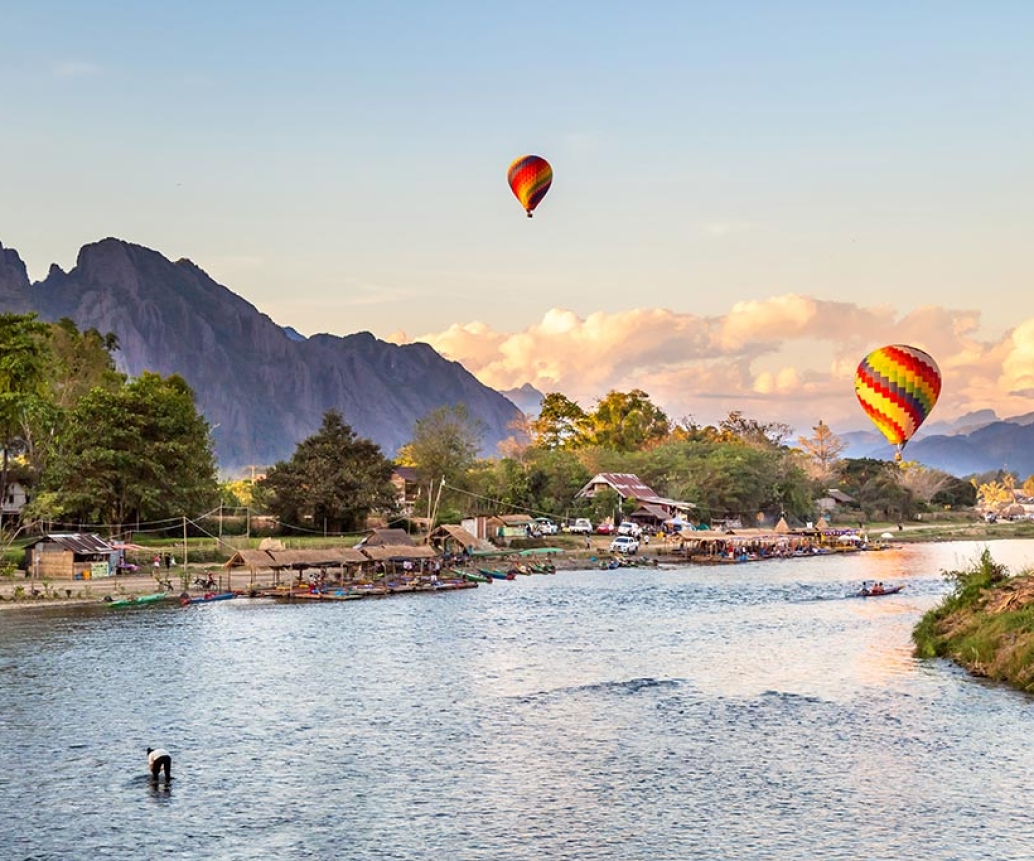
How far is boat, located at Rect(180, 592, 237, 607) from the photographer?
70.0 metres

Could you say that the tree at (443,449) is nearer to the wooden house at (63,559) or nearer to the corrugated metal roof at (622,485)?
the corrugated metal roof at (622,485)

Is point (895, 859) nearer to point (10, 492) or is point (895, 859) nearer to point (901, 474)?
point (10, 492)

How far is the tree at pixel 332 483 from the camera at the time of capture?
100375mm

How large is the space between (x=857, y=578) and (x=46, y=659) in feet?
219

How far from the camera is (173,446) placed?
3548 inches

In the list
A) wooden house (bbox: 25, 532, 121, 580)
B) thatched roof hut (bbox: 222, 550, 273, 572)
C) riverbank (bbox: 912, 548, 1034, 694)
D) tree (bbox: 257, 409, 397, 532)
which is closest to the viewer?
riverbank (bbox: 912, 548, 1034, 694)

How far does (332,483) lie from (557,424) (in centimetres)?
7636

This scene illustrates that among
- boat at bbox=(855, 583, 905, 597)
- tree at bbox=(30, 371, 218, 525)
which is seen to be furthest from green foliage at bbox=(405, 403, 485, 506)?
boat at bbox=(855, 583, 905, 597)

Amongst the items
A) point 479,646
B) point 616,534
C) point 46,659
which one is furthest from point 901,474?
point 46,659

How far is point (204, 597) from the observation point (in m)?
71.6

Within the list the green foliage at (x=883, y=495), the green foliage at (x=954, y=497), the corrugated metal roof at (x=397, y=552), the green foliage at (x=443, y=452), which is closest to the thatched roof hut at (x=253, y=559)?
the corrugated metal roof at (x=397, y=552)

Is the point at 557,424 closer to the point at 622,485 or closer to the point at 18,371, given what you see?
the point at 622,485

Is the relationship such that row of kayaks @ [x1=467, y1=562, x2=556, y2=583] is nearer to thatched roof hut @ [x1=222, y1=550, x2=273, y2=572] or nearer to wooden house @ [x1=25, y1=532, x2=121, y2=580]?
thatched roof hut @ [x1=222, y1=550, x2=273, y2=572]

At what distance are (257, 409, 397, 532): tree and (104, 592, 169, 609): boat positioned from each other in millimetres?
29262
